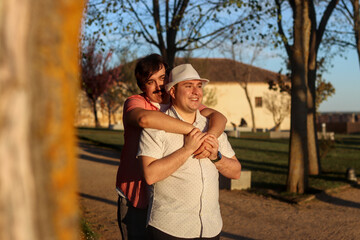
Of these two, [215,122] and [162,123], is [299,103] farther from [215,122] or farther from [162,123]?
[162,123]

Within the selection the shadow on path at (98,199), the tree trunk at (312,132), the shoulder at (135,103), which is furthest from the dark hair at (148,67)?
the tree trunk at (312,132)

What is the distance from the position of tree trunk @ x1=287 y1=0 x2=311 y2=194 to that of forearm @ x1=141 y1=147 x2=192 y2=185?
8.54 meters

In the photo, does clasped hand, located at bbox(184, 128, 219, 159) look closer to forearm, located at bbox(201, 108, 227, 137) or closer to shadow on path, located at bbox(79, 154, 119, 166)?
forearm, located at bbox(201, 108, 227, 137)

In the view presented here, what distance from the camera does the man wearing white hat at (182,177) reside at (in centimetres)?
298

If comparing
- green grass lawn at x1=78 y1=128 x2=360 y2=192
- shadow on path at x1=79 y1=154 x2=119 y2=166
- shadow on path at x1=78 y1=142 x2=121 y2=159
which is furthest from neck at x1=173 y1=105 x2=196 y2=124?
shadow on path at x1=78 y1=142 x2=121 y2=159

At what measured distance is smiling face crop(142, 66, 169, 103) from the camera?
355cm

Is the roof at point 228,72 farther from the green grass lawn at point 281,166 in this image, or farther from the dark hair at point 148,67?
the dark hair at point 148,67

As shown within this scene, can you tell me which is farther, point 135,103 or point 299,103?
point 299,103

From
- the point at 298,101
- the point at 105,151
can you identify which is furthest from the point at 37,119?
the point at 105,151

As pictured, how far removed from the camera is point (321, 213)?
30.2 feet

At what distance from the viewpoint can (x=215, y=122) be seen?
334 cm

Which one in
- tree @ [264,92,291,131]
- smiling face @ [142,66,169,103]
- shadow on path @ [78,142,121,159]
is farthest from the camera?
tree @ [264,92,291,131]

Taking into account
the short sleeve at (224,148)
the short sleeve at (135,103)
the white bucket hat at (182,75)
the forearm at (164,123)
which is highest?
the white bucket hat at (182,75)

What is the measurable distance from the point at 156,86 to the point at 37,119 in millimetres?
2420
